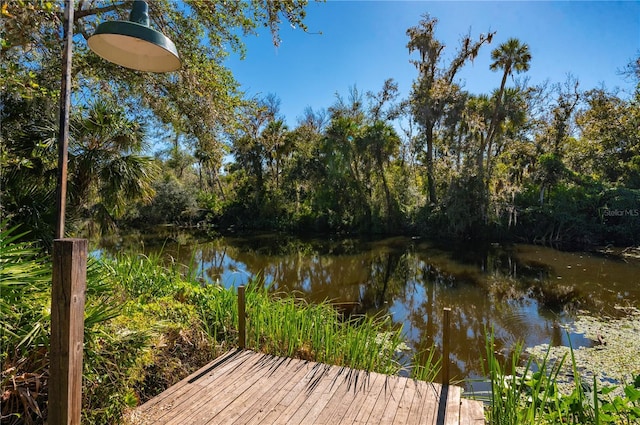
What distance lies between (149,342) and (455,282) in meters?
8.58

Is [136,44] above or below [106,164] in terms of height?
above

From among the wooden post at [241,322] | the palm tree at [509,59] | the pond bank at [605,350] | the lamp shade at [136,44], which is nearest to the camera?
the lamp shade at [136,44]

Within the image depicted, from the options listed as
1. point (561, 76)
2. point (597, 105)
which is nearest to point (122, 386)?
point (597, 105)

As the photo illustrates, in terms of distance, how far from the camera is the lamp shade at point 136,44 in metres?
1.93

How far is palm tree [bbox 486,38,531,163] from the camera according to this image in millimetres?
15977

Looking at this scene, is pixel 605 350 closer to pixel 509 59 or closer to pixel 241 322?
pixel 241 322

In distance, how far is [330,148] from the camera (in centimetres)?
1969

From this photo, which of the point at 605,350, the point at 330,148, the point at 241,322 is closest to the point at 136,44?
the point at 241,322

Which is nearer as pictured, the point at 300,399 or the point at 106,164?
the point at 300,399

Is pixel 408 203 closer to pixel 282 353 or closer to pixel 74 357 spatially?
pixel 282 353

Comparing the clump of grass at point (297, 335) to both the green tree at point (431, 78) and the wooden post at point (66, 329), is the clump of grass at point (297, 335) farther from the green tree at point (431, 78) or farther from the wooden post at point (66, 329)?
the green tree at point (431, 78)

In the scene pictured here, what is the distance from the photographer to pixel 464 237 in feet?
57.5

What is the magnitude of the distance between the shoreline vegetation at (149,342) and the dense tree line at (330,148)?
1.73 m

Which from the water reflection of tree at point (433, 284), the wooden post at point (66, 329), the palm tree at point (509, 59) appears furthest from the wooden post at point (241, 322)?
the palm tree at point (509, 59)
